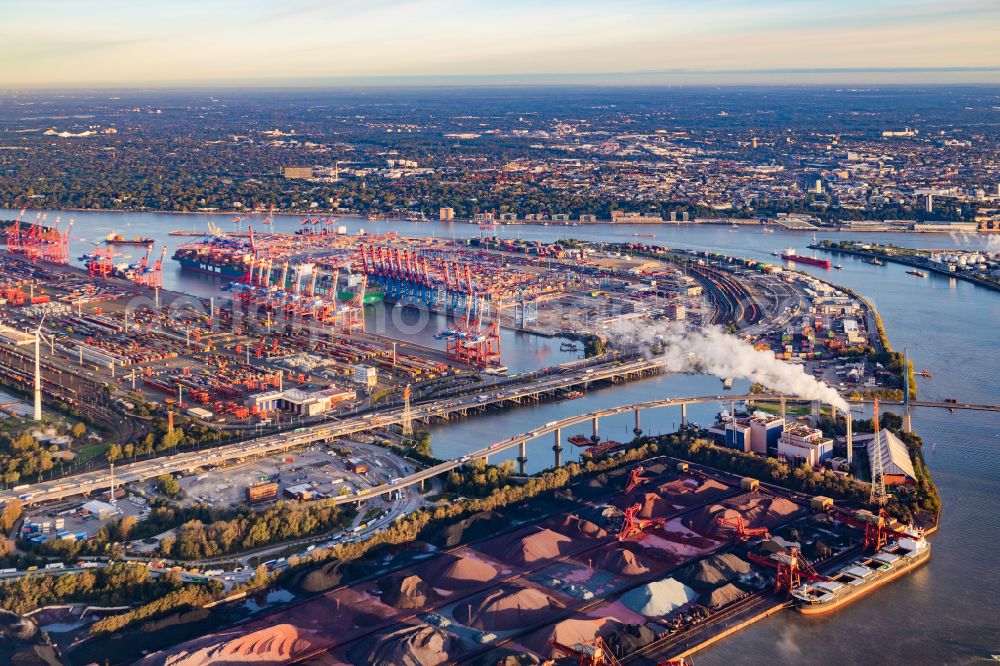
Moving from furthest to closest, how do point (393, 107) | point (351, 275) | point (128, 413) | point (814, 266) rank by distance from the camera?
point (393, 107)
point (814, 266)
point (351, 275)
point (128, 413)

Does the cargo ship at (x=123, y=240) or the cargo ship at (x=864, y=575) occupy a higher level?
the cargo ship at (x=123, y=240)

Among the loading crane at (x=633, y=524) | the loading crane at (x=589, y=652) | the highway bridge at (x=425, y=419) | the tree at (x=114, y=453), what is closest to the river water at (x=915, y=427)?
the highway bridge at (x=425, y=419)

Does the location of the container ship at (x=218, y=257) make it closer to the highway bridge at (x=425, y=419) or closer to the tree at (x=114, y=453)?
the highway bridge at (x=425, y=419)

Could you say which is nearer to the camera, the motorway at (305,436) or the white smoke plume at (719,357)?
the motorway at (305,436)

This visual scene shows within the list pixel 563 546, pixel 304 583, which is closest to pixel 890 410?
pixel 563 546

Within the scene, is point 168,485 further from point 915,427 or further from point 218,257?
point 218,257

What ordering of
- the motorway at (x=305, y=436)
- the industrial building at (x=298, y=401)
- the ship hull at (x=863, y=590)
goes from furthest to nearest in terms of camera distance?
1. the industrial building at (x=298, y=401)
2. the motorway at (x=305, y=436)
3. the ship hull at (x=863, y=590)

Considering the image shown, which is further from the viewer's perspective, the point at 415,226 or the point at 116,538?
the point at 415,226

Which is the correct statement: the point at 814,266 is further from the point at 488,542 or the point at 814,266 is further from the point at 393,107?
the point at 393,107
